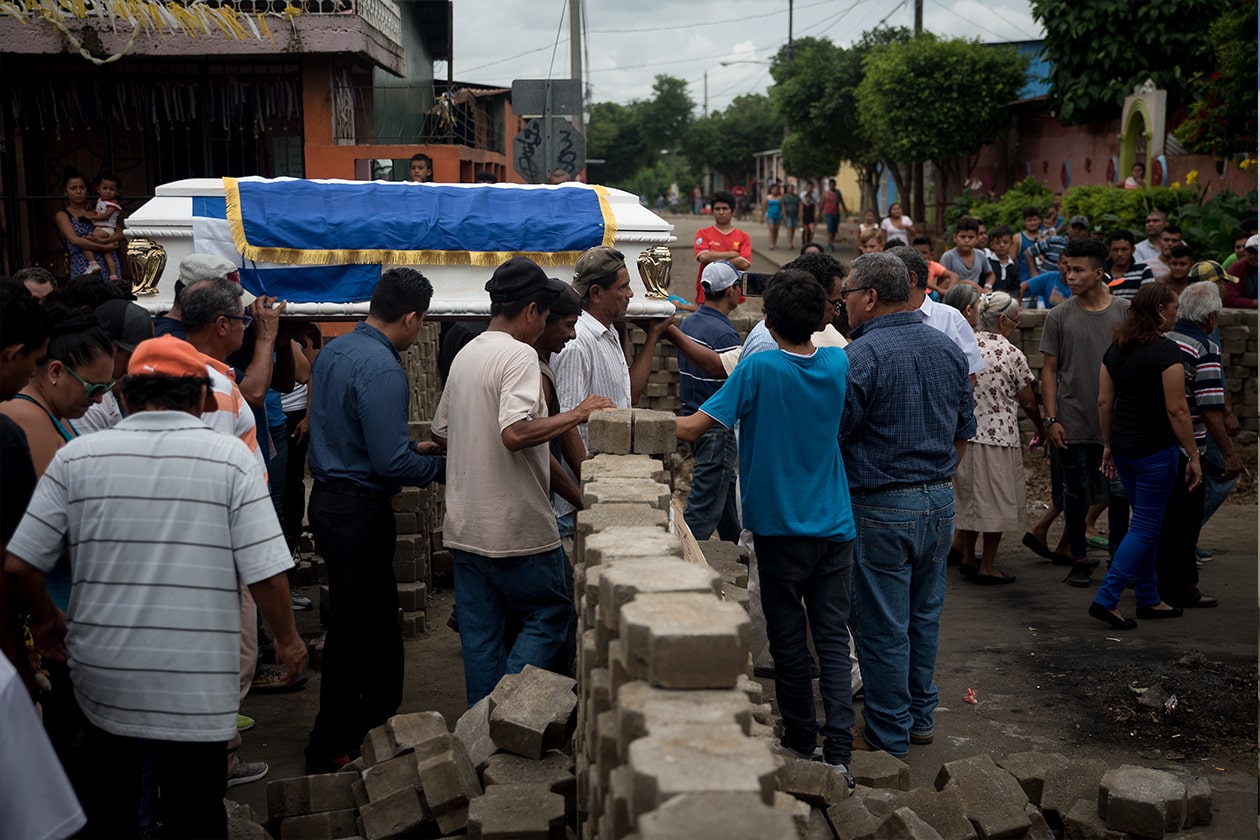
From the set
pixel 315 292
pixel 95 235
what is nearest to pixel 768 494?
pixel 315 292

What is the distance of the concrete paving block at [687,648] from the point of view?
242 cm

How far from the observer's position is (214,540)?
11.2ft

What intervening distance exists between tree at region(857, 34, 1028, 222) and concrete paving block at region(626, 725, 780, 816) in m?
26.5

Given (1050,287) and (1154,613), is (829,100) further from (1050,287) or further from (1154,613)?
(1154,613)

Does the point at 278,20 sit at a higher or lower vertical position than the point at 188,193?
higher

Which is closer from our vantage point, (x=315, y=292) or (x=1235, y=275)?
(x=315, y=292)

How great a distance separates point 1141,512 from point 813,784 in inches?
136

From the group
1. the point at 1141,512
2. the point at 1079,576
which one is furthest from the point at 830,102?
the point at 1141,512

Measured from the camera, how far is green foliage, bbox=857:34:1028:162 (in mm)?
27234

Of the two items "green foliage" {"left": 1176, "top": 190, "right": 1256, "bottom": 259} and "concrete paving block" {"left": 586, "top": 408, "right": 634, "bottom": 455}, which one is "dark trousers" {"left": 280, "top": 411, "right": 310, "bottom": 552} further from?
"green foliage" {"left": 1176, "top": 190, "right": 1256, "bottom": 259}

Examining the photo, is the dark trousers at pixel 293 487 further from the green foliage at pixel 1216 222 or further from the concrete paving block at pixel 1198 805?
the green foliage at pixel 1216 222

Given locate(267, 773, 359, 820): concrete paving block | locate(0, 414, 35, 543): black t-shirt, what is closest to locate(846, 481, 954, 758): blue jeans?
locate(267, 773, 359, 820): concrete paving block

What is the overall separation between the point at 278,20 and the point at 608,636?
10507 millimetres

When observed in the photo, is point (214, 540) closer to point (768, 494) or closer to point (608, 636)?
point (608, 636)
